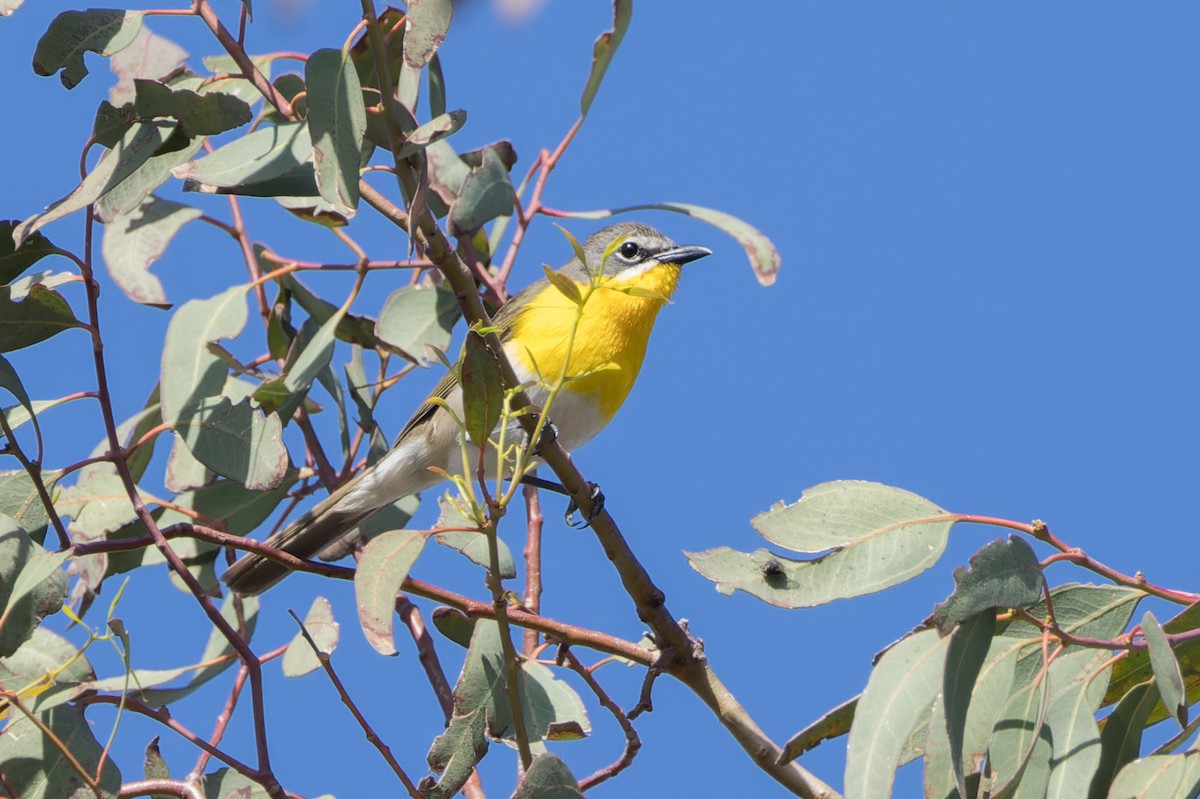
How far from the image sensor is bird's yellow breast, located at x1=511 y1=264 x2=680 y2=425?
4520mm

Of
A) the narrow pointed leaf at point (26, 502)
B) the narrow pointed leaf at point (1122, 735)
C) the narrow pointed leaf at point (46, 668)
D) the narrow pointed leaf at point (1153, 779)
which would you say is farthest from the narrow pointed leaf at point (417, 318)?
the narrow pointed leaf at point (1153, 779)

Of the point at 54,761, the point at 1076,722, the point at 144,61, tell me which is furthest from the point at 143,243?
the point at 1076,722

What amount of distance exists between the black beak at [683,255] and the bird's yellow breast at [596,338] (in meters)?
0.40

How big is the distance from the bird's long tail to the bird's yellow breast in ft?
2.50

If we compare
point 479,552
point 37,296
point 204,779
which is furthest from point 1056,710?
point 37,296

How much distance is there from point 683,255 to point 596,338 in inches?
30.0

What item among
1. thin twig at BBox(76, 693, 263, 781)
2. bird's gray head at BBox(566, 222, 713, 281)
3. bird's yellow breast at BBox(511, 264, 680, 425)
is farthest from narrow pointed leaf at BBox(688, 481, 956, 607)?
bird's gray head at BBox(566, 222, 713, 281)

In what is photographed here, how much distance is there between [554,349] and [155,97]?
204 centimetres

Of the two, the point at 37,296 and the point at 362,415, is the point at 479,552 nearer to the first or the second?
the point at 362,415

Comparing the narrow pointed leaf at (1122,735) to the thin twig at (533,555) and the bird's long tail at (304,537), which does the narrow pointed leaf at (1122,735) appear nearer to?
the thin twig at (533,555)

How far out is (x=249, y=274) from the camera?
156 inches

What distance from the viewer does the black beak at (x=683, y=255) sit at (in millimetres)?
5199

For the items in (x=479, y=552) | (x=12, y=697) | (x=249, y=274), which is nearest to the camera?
(x=12, y=697)

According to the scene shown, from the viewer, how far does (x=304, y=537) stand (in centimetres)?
443
